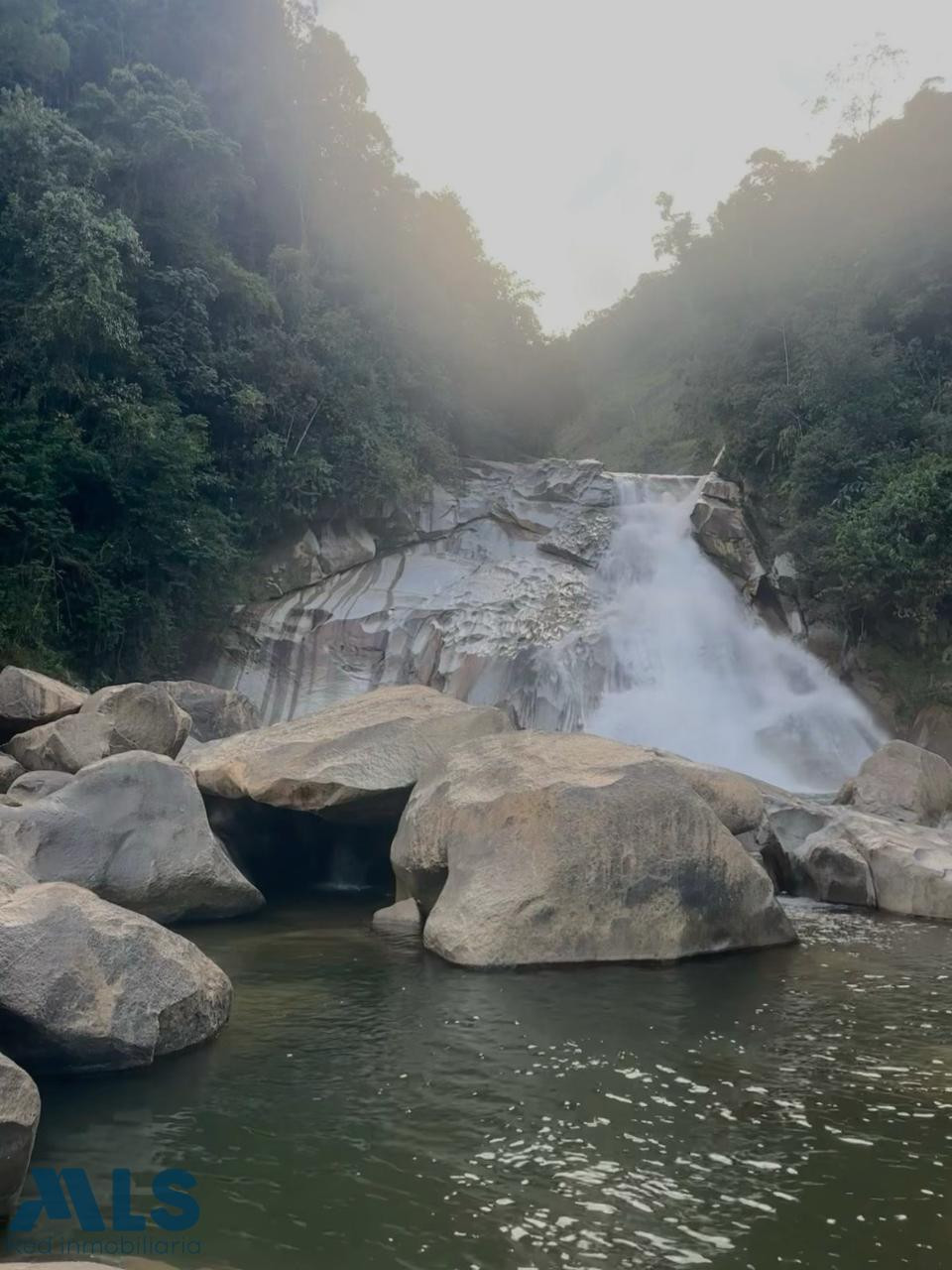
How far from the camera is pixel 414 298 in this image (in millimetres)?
38625

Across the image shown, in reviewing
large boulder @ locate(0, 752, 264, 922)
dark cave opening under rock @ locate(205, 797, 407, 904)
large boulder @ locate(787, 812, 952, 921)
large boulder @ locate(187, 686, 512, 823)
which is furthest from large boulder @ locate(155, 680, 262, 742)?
large boulder @ locate(787, 812, 952, 921)

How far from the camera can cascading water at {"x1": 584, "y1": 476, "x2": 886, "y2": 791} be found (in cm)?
2348

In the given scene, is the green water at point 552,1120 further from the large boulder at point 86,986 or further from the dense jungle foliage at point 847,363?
the dense jungle foliage at point 847,363

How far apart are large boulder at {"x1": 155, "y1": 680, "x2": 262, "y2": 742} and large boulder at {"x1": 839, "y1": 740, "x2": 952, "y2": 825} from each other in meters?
9.81

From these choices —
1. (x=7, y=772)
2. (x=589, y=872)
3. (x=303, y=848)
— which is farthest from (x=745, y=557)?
(x=589, y=872)

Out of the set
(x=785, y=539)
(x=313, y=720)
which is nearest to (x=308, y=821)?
(x=313, y=720)

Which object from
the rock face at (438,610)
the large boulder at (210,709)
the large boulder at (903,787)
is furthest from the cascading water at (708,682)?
the large boulder at (210,709)

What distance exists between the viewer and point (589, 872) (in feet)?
30.2

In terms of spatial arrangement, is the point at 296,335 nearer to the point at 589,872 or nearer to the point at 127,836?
the point at 127,836

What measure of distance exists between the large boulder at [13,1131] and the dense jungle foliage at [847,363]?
22.8 metres

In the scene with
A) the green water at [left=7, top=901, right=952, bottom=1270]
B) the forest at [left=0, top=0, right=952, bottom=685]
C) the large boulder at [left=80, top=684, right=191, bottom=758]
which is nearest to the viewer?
the green water at [left=7, top=901, right=952, bottom=1270]

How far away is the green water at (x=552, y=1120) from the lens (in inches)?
182

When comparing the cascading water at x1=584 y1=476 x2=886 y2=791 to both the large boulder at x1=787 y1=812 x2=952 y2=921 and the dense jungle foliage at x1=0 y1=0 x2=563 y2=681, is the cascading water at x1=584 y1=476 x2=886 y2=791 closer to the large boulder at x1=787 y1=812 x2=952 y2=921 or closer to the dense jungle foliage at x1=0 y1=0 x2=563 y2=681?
the dense jungle foliage at x1=0 y1=0 x2=563 y2=681

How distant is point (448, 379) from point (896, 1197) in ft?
110
